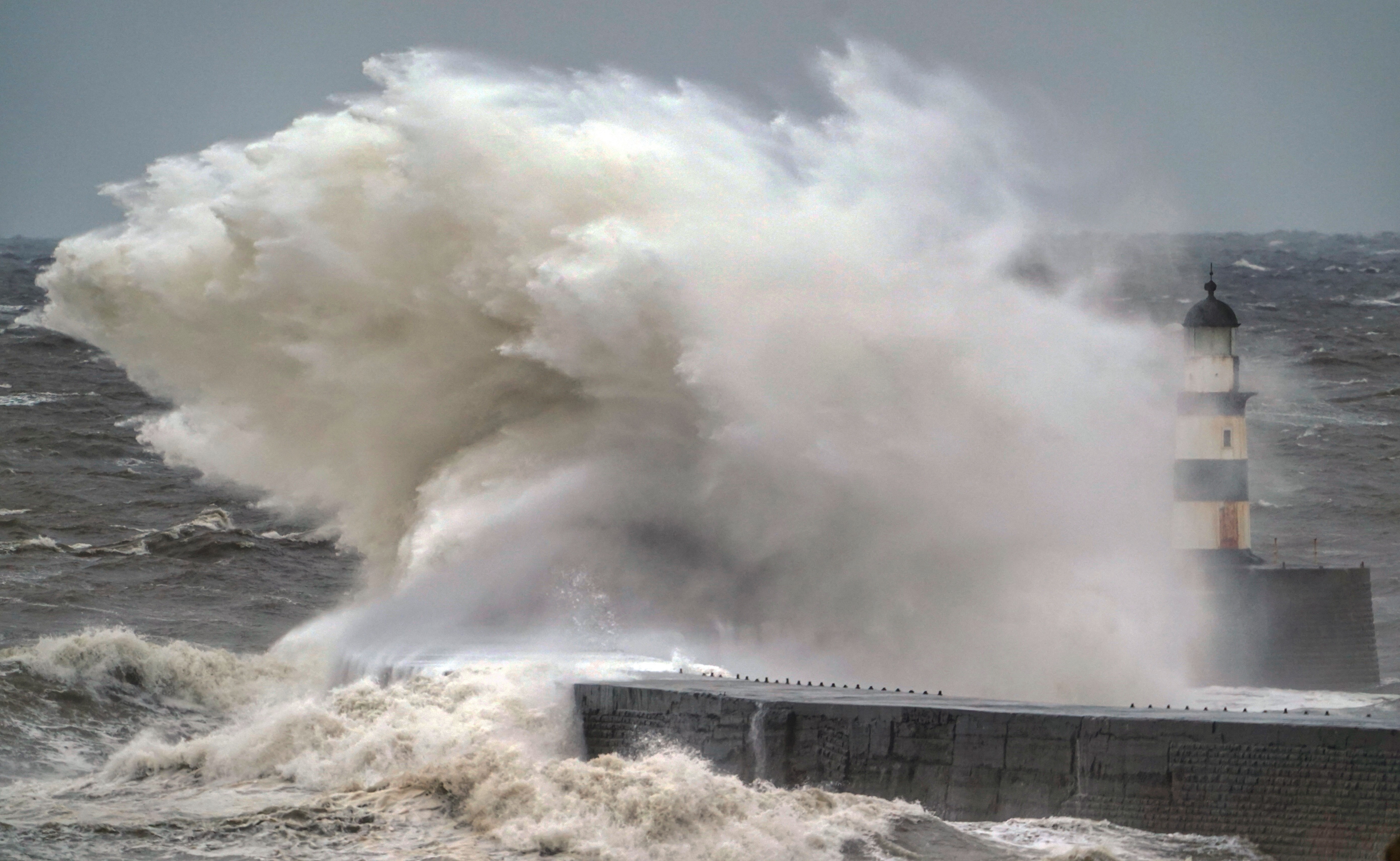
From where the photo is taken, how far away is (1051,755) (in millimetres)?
11234

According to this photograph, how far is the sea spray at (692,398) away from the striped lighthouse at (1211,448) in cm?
57

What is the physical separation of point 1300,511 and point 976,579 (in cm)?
1371

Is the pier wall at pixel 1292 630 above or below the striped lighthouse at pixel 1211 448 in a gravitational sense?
below

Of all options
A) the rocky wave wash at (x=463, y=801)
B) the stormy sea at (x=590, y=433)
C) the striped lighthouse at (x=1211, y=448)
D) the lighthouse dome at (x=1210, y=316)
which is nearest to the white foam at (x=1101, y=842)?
the rocky wave wash at (x=463, y=801)

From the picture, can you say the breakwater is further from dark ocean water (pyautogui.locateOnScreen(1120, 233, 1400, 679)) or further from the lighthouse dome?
dark ocean water (pyautogui.locateOnScreen(1120, 233, 1400, 679))

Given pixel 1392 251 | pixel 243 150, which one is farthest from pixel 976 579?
pixel 1392 251

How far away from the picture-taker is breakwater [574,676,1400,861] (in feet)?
33.9

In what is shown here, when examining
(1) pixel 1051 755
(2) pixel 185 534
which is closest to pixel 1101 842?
(1) pixel 1051 755

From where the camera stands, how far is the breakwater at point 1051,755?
1034 cm

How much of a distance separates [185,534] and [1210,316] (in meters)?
15.4

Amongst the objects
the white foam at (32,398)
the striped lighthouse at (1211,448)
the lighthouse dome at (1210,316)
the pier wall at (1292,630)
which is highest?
the white foam at (32,398)

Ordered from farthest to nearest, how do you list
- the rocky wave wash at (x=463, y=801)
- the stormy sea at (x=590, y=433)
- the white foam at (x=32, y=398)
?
the white foam at (x=32, y=398), the stormy sea at (x=590, y=433), the rocky wave wash at (x=463, y=801)

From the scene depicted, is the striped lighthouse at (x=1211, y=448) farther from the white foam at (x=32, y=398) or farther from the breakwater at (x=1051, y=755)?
the white foam at (x=32, y=398)

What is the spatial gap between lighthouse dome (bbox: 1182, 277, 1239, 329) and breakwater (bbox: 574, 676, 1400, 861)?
22.6ft
